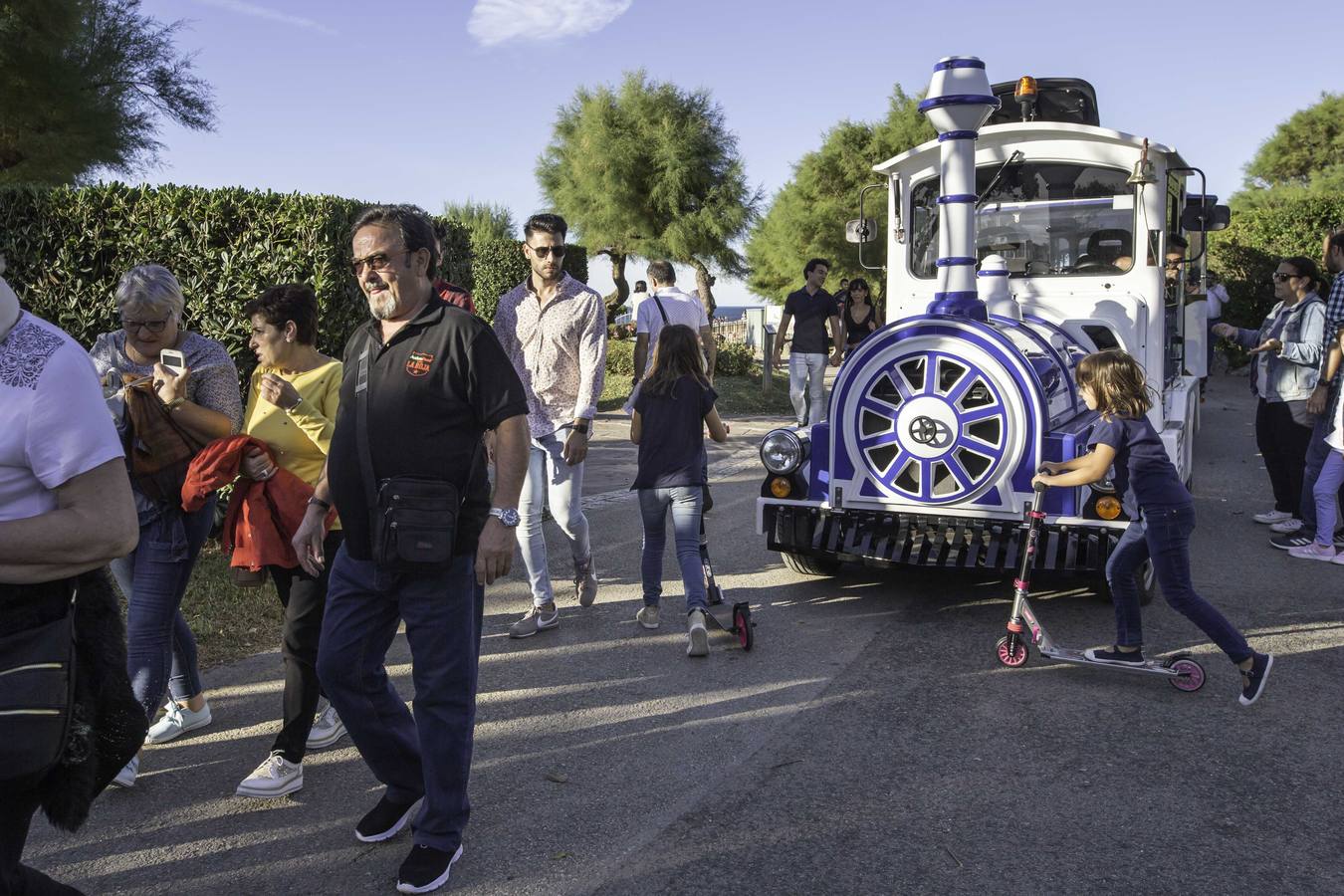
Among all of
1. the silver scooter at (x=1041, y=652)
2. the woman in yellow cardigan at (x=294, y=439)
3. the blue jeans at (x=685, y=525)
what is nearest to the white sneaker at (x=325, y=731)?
the woman in yellow cardigan at (x=294, y=439)

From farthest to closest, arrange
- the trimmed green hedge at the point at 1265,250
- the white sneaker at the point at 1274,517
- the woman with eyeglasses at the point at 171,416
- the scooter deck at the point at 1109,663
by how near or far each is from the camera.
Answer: the trimmed green hedge at the point at 1265,250
the white sneaker at the point at 1274,517
the scooter deck at the point at 1109,663
the woman with eyeglasses at the point at 171,416

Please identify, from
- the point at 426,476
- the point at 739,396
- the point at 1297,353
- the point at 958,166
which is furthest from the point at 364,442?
the point at 739,396

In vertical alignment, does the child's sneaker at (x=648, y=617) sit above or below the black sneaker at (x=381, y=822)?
above

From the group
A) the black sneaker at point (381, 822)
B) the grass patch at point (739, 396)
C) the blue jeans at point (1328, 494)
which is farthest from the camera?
the grass patch at point (739, 396)

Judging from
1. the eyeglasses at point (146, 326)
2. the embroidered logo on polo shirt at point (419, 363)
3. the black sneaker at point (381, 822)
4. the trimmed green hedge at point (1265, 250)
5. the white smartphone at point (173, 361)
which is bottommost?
the black sneaker at point (381, 822)

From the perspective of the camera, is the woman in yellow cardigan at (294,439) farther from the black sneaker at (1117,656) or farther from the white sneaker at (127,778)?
the black sneaker at (1117,656)

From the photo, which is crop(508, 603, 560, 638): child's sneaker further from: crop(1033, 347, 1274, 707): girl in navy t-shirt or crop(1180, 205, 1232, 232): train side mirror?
crop(1180, 205, 1232, 232): train side mirror

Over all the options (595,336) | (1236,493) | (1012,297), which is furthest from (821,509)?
(1236,493)

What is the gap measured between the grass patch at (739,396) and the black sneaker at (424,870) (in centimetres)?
1177

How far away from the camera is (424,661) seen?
302 centimetres

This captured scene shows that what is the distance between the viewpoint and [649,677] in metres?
4.81

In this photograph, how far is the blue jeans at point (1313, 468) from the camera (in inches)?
276

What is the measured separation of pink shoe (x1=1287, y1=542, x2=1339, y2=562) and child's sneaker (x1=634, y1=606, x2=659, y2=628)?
433cm

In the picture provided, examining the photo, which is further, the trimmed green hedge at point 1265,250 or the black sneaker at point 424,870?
the trimmed green hedge at point 1265,250
